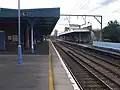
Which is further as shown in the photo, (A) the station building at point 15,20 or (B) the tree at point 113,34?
(B) the tree at point 113,34

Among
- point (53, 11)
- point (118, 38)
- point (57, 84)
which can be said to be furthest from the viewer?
point (118, 38)

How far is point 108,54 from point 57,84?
2348cm

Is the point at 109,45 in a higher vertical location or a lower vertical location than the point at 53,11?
lower

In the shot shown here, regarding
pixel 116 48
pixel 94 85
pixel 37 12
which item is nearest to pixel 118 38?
pixel 116 48

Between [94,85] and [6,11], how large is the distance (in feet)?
67.2

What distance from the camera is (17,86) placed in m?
12.0

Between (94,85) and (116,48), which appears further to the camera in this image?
(116,48)

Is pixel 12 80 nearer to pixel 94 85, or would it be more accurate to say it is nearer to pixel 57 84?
pixel 57 84

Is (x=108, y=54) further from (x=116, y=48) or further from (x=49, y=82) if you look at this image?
(x=49, y=82)

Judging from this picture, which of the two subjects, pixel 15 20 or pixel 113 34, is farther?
pixel 113 34

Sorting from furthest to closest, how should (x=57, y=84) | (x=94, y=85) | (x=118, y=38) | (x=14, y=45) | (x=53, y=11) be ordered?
(x=118, y=38) → (x=14, y=45) → (x=53, y=11) → (x=94, y=85) → (x=57, y=84)

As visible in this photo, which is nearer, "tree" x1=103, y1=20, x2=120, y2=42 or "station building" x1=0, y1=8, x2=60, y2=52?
"station building" x1=0, y1=8, x2=60, y2=52

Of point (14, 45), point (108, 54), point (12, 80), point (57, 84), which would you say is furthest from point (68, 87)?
point (14, 45)

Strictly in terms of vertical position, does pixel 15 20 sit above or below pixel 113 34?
above
